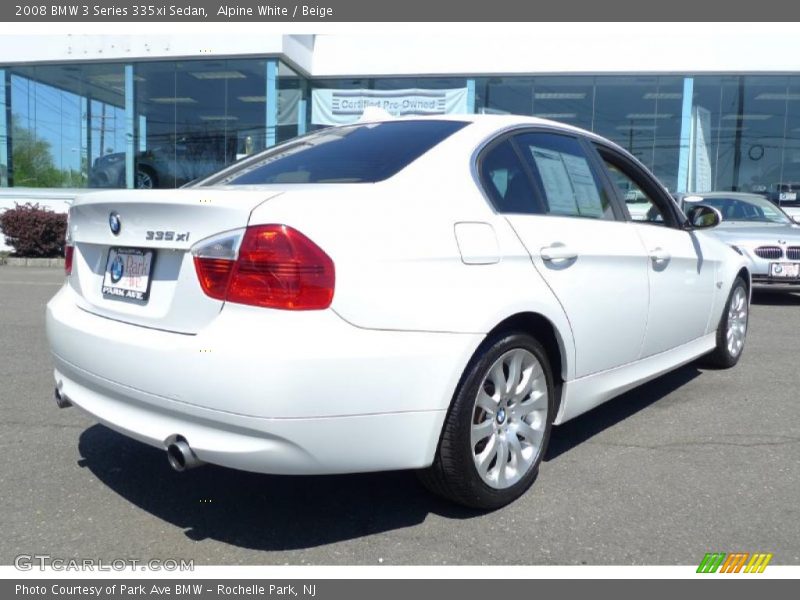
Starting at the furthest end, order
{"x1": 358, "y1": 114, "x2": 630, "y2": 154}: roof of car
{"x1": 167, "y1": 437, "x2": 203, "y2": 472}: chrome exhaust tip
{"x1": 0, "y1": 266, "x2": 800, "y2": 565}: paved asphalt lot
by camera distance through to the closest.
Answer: {"x1": 358, "y1": 114, "x2": 630, "y2": 154}: roof of car, {"x1": 0, "y1": 266, "x2": 800, "y2": 565}: paved asphalt lot, {"x1": 167, "y1": 437, "x2": 203, "y2": 472}: chrome exhaust tip

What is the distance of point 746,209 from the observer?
10203 mm

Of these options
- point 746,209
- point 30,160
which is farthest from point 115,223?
point 30,160

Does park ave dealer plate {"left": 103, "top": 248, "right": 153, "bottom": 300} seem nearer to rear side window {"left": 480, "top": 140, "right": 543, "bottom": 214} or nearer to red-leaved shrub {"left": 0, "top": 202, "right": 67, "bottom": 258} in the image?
rear side window {"left": 480, "top": 140, "right": 543, "bottom": 214}

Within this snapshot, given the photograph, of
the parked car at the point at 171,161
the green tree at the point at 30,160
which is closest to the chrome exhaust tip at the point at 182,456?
the parked car at the point at 171,161

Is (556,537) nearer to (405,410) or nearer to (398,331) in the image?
(405,410)

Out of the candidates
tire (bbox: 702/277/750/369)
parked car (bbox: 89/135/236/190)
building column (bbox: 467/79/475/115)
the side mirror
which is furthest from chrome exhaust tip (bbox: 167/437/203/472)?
parked car (bbox: 89/135/236/190)

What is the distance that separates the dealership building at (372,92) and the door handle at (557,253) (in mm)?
14234

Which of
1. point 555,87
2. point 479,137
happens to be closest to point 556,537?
point 479,137

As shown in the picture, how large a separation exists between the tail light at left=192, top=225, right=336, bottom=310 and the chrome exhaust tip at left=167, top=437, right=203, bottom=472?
0.54 meters

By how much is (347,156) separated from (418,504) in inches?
61.5

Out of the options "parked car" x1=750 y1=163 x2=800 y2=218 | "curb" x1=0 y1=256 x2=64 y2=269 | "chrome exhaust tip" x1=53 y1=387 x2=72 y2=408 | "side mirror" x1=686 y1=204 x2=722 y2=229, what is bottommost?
"curb" x1=0 y1=256 x2=64 y2=269

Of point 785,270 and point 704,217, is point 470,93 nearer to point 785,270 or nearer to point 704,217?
point 785,270

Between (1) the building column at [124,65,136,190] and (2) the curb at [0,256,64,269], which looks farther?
(1) the building column at [124,65,136,190]

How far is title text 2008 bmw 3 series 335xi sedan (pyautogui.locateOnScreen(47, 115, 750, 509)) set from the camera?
239 centimetres
